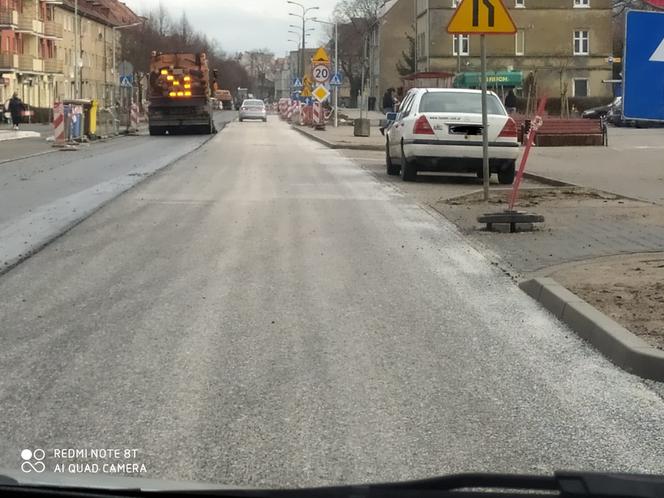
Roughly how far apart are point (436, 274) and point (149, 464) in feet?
Answer: 17.3

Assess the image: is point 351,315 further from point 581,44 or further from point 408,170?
point 581,44

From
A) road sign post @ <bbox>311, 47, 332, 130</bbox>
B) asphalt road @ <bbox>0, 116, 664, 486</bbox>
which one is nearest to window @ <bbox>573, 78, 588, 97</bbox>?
road sign post @ <bbox>311, 47, 332, 130</bbox>

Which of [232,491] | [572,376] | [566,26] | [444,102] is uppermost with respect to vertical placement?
[566,26]

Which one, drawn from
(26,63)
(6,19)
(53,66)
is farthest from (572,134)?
(53,66)

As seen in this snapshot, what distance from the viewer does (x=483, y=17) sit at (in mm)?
13164

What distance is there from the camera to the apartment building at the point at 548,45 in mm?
74750

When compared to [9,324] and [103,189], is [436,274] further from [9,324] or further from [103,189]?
[103,189]

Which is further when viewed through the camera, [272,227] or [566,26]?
[566,26]

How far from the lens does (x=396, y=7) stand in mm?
100438

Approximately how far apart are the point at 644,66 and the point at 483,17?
653 centimetres

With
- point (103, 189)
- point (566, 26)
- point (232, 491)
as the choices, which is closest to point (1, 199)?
point (103, 189)

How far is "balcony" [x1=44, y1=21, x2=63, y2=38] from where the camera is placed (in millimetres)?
81981

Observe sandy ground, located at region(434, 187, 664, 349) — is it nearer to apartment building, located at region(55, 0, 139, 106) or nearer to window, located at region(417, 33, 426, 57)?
window, located at region(417, 33, 426, 57)

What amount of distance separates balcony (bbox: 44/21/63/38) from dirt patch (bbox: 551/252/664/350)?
259 ft
